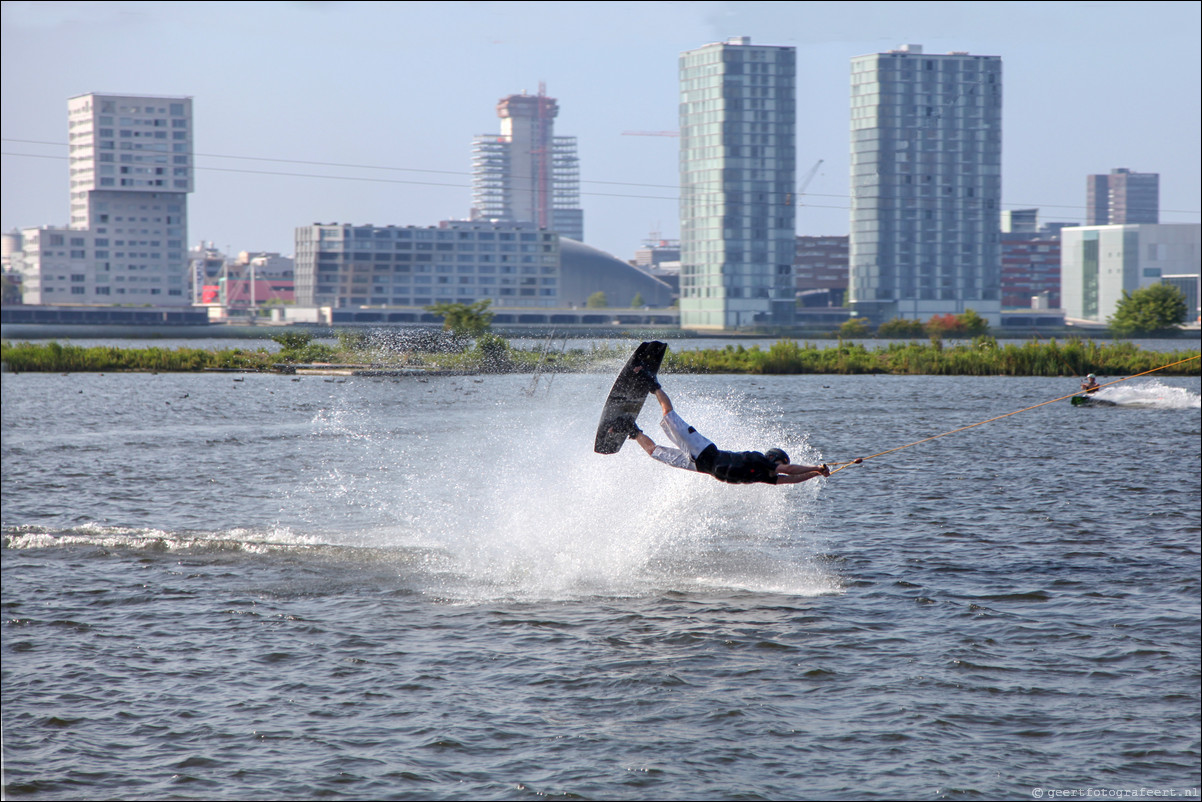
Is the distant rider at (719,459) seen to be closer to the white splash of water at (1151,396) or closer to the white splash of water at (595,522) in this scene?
the white splash of water at (595,522)

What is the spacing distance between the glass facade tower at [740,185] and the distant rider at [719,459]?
6113 inches

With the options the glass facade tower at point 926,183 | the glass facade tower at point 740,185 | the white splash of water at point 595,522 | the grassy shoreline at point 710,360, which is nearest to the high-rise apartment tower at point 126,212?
the glass facade tower at point 740,185

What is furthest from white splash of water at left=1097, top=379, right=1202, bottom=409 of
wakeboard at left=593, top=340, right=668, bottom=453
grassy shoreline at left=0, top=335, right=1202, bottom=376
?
wakeboard at left=593, top=340, right=668, bottom=453

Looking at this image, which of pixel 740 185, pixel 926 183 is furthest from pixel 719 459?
pixel 926 183

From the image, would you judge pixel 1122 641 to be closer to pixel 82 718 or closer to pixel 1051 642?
pixel 1051 642

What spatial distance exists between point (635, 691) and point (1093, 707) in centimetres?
490

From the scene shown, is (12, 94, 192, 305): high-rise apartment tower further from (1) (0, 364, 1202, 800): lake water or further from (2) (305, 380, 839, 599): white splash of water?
(2) (305, 380, 839, 599): white splash of water

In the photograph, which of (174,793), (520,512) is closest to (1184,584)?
(520,512)

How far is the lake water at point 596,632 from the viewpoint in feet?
33.5

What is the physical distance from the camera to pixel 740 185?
575 feet

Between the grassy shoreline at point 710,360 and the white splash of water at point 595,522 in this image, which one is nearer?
the white splash of water at point 595,522

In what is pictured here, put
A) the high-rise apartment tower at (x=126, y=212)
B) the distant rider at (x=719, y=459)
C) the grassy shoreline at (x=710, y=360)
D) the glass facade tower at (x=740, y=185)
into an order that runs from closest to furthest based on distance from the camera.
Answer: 1. the distant rider at (x=719, y=459)
2. the grassy shoreline at (x=710, y=360)
3. the glass facade tower at (x=740, y=185)
4. the high-rise apartment tower at (x=126, y=212)

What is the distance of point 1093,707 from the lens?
11484mm

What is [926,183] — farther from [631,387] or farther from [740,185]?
[631,387]
